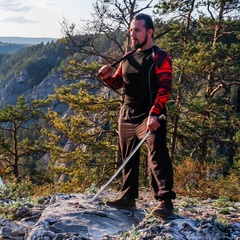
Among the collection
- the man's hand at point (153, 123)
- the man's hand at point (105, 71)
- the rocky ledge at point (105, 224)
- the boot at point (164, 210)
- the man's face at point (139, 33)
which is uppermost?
the man's face at point (139, 33)

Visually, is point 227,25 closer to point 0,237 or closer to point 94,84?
point 94,84

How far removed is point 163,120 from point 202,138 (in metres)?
11.1

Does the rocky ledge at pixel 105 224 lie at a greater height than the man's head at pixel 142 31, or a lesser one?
lesser

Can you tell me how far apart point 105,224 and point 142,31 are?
6.16ft

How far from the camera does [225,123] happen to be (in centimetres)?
1421

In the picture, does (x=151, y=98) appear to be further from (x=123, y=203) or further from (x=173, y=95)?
(x=173, y=95)

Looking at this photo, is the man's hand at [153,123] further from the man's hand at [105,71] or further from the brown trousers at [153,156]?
the man's hand at [105,71]

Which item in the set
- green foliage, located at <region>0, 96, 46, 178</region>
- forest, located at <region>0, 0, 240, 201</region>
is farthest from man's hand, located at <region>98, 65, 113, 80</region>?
green foliage, located at <region>0, 96, 46, 178</region>

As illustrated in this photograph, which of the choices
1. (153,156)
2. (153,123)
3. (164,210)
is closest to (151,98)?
(153,123)

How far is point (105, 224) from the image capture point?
365 cm

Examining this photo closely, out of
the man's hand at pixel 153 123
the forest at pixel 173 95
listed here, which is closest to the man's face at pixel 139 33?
the man's hand at pixel 153 123

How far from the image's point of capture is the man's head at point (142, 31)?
3.53 m

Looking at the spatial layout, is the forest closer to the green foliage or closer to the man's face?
the green foliage

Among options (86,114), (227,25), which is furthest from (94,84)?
(227,25)
